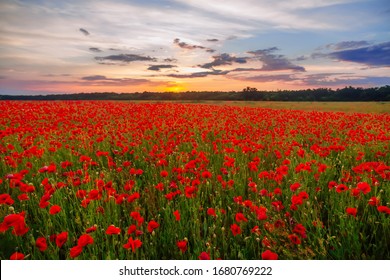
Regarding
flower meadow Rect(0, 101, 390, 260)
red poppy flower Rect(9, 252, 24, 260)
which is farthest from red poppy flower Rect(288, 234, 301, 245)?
red poppy flower Rect(9, 252, 24, 260)

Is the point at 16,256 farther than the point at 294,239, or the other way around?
the point at 294,239

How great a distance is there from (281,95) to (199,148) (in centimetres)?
5528

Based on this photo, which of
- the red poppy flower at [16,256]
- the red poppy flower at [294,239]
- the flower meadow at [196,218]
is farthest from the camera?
the flower meadow at [196,218]

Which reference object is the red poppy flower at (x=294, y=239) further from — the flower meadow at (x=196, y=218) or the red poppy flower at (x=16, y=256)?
the red poppy flower at (x=16, y=256)

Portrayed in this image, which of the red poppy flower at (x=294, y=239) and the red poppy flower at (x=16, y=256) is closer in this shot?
the red poppy flower at (x=16, y=256)

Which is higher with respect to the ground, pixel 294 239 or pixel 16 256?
pixel 16 256

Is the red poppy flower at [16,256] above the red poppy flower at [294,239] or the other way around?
above

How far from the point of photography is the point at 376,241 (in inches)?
117

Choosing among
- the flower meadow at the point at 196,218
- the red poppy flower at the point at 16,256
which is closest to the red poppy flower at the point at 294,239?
the flower meadow at the point at 196,218

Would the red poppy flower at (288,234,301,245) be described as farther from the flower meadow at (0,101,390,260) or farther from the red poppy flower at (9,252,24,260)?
the red poppy flower at (9,252,24,260)

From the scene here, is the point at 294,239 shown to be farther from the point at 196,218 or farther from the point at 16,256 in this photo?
the point at 16,256

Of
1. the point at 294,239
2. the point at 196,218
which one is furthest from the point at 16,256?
the point at 294,239
